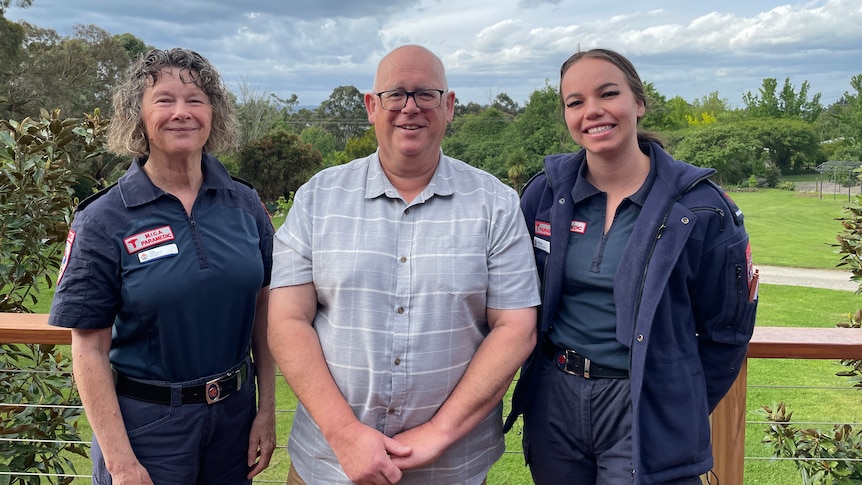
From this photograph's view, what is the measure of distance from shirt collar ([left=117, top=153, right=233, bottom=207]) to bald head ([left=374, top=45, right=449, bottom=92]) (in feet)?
1.73

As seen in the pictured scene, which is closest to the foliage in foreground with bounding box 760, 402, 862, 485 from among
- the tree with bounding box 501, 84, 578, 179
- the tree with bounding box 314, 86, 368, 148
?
the tree with bounding box 501, 84, 578, 179

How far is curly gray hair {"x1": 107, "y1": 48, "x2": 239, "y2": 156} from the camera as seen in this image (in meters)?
1.71

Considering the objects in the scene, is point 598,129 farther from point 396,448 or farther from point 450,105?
point 396,448

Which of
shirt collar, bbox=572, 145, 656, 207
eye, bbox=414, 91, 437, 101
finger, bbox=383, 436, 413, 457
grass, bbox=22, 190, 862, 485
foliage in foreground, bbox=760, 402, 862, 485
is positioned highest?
eye, bbox=414, 91, 437, 101

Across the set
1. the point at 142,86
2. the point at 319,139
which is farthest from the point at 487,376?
the point at 319,139

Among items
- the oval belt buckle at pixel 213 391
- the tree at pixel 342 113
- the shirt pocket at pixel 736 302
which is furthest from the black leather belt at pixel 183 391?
the tree at pixel 342 113

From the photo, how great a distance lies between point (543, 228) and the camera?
181 cm

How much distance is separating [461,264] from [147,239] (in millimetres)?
803

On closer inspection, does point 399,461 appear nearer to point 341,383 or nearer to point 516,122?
point 341,383

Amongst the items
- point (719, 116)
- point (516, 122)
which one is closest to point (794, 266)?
point (516, 122)

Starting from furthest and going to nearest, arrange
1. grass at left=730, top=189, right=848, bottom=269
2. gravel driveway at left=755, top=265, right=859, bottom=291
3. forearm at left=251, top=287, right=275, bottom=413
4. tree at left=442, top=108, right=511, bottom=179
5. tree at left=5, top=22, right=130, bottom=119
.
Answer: tree at left=442, top=108, right=511, bottom=179
grass at left=730, top=189, right=848, bottom=269
tree at left=5, top=22, right=130, bottom=119
gravel driveway at left=755, top=265, right=859, bottom=291
forearm at left=251, top=287, right=275, bottom=413

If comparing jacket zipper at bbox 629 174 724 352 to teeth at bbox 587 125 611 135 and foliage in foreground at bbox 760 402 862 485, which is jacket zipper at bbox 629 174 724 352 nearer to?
teeth at bbox 587 125 611 135

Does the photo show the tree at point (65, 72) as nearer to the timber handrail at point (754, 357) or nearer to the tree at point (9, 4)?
the tree at point (9, 4)

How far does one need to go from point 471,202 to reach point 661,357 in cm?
62
